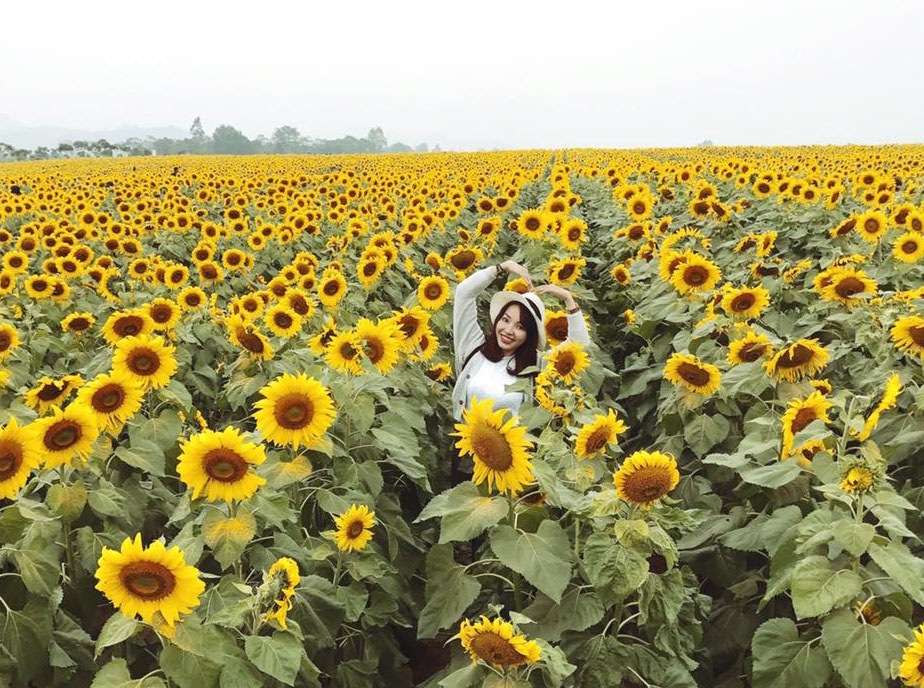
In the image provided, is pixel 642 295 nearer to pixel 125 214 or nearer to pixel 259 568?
pixel 259 568

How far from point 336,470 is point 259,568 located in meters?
0.73

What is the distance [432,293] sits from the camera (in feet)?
19.1

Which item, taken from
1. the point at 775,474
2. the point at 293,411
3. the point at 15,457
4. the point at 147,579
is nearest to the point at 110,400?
the point at 15,457

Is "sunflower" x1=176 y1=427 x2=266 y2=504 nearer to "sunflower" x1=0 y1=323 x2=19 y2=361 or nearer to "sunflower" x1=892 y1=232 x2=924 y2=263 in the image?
"sunflower" x1=0 y1=323 x2=19 y2=361

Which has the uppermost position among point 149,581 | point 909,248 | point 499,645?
point 909,248

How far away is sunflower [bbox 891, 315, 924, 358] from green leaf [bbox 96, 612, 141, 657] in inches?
148

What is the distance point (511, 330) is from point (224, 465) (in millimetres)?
2768

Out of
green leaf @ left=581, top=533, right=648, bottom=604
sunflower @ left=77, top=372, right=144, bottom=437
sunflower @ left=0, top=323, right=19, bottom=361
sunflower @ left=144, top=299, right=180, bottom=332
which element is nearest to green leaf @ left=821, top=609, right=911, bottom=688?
green leaf @ left=581, top=533, right=648, bottom=604

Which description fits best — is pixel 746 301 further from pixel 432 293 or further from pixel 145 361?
pixel 145 361

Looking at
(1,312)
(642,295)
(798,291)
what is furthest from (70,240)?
(798,291)

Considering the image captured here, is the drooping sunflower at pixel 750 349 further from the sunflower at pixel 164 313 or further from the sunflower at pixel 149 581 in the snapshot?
the sunflower at pixel 164 313

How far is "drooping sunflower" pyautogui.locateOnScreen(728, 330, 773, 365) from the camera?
3869 mm

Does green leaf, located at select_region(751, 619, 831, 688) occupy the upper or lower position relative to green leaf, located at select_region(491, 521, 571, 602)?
lower

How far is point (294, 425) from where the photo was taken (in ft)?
9.21
